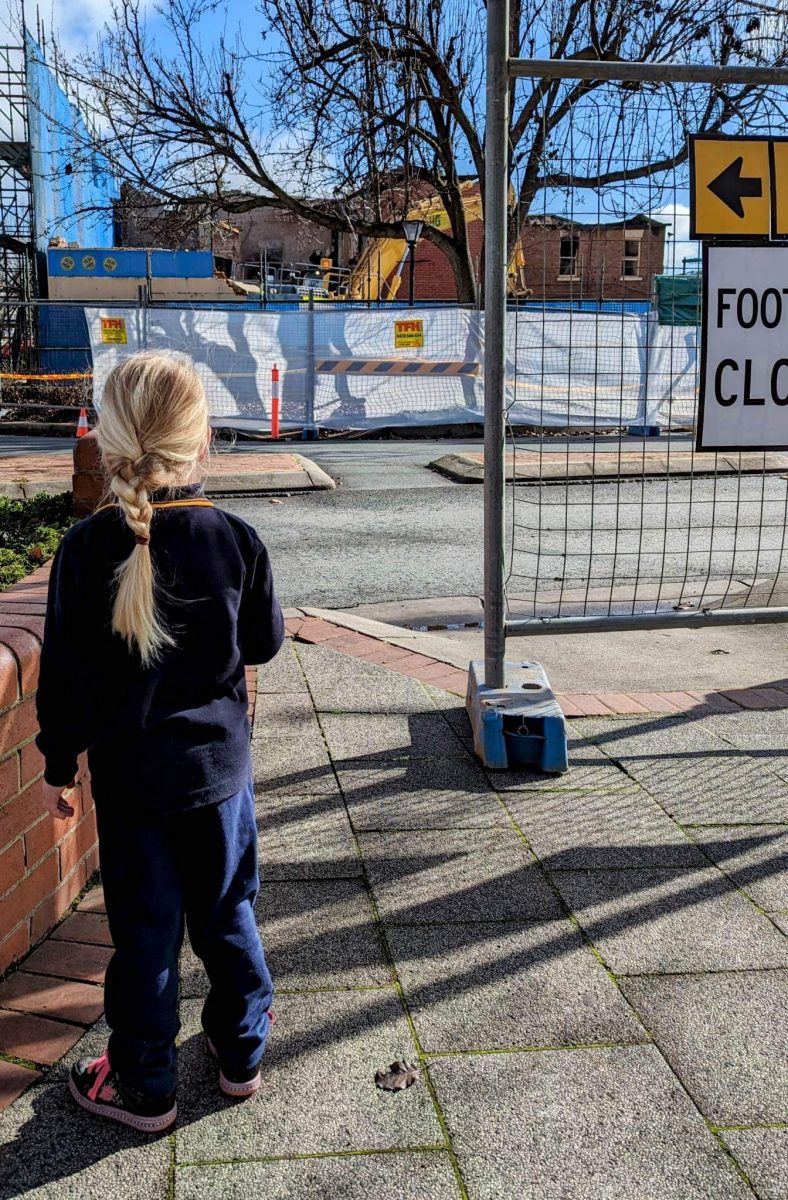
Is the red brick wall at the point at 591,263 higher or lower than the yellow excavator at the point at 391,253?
lower

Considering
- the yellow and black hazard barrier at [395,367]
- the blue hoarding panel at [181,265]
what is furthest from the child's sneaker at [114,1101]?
the blue hoarding panel at [181,265]

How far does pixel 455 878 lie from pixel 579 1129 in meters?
1.07

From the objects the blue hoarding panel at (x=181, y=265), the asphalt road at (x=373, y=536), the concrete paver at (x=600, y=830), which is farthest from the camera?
the blue hoarding panel at (x=181, y=265)

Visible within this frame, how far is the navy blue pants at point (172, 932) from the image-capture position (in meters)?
Answer: 2.17

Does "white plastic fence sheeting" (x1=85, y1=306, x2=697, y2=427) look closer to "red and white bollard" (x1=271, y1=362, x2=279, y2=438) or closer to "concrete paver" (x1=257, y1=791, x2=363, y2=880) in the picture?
"red and white bollard" (x1=271, y1=362, x2=279, y2=438)

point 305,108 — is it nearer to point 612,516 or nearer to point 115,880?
point 612,516

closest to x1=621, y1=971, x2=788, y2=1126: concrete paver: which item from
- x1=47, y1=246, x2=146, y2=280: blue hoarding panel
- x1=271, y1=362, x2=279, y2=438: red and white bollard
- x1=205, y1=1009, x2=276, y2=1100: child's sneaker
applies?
x1=205, y1=1009, x2=276, y2=1100: child's sneaker

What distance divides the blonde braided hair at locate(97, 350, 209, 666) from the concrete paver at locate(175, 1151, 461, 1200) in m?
0.96

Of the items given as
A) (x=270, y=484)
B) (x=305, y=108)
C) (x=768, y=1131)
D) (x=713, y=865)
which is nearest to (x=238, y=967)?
(x=768, y=1131)

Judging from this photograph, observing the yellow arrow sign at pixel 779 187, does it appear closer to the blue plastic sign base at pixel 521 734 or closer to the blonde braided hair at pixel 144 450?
the blue plastic sign base at pixel 521 734

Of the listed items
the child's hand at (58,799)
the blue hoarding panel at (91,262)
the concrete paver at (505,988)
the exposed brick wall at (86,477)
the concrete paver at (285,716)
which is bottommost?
the concrete paver at (505,988)

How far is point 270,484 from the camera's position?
11.7 metres

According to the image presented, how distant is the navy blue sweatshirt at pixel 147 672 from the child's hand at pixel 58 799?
38 millimetres

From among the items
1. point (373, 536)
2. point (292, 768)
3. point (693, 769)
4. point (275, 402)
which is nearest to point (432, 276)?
point (275, 402)
